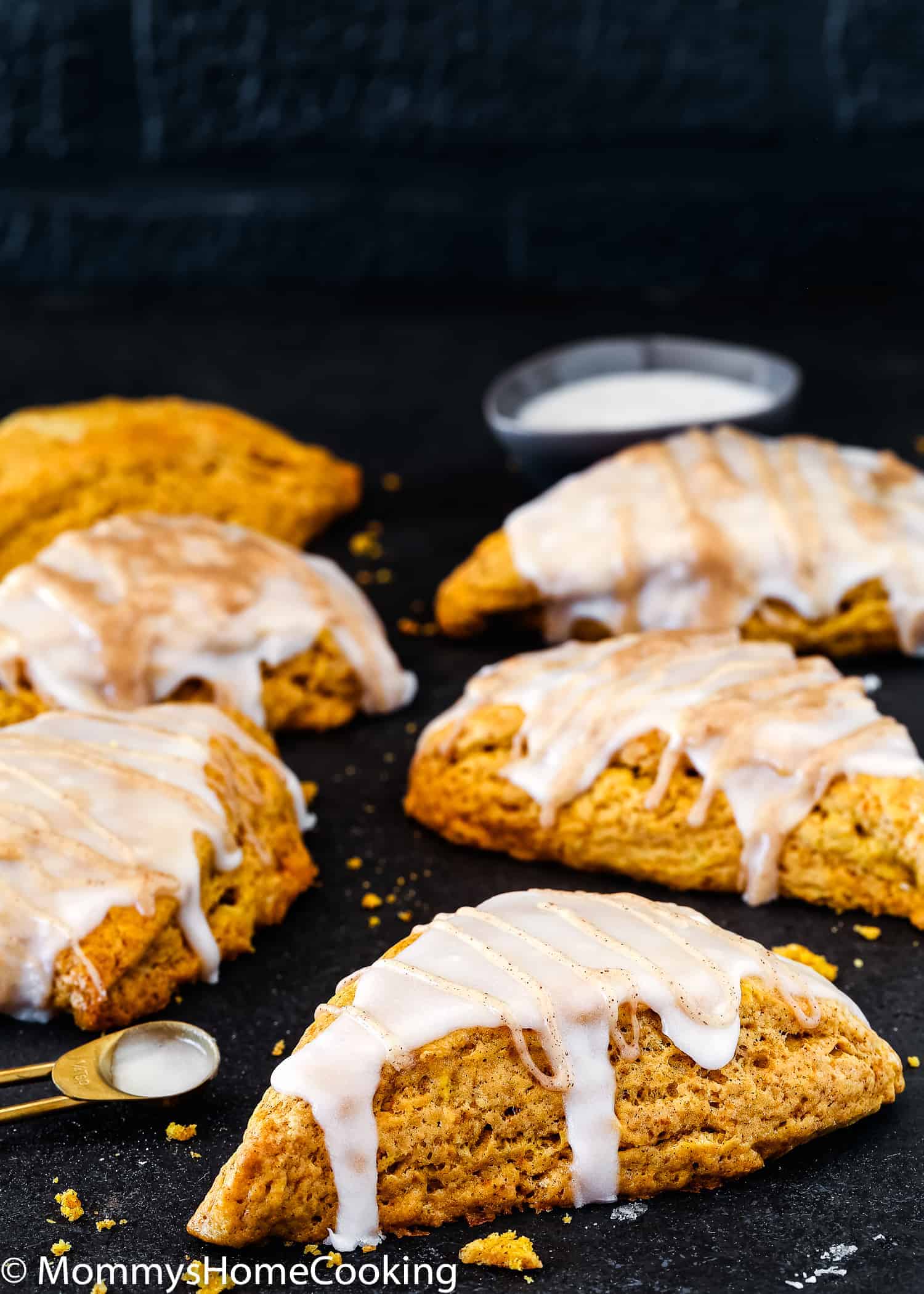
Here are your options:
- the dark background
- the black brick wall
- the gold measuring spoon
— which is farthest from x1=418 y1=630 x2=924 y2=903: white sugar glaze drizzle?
the black brick wall

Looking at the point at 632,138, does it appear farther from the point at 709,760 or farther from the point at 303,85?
the point at 709,760

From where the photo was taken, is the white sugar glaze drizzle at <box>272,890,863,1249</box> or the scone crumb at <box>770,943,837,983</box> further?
the scone crumb at <box>770,943,837,983</box>

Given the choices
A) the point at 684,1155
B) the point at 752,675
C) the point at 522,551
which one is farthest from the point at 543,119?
the point at 684,1155

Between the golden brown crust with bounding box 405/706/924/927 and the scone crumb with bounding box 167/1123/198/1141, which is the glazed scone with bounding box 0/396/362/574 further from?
the scone crumb with bounding box 167/1123/198/1141

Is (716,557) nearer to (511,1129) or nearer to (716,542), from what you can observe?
(716,542)

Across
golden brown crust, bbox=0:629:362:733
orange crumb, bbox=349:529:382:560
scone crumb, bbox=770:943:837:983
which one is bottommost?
orange crumb, bbox=349:529:382:560
